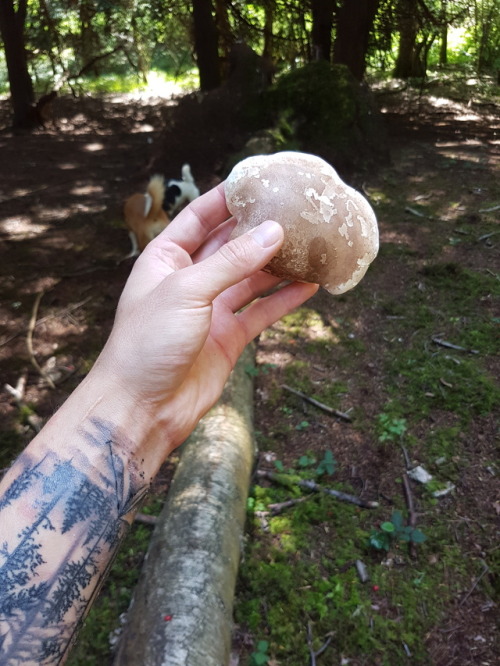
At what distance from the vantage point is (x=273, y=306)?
250 cm

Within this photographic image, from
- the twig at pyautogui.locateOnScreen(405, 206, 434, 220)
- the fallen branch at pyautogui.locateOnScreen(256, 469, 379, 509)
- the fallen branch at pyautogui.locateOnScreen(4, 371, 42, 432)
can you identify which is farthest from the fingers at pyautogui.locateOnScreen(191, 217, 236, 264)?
the twig at pyautogui.locateOnScreen(405, 206, 434, 220)

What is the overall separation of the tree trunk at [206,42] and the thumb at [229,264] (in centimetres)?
1026

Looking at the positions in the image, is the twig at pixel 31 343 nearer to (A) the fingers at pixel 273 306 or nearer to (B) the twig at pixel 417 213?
(A) the fingers at pixel 273 306

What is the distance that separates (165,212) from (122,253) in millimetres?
726

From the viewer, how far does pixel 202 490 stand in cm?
294

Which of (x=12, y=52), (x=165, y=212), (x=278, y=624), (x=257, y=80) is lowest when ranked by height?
(x=278, y=624)

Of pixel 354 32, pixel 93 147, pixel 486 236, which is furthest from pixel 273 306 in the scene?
pixel 93 147

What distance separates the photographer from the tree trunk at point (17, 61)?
34.9 ft

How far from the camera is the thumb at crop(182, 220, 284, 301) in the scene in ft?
5.64

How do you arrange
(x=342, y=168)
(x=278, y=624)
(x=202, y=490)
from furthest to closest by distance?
(x=342, y=168) < (x=202, y=490) < (x=278, y=624)

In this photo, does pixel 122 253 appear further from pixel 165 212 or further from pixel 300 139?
pixel 300 139

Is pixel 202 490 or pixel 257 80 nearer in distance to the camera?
pixel 202 490

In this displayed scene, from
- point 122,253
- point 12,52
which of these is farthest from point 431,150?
point 12,52

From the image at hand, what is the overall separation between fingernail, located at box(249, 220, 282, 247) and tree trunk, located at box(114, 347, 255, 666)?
5.36 ft
